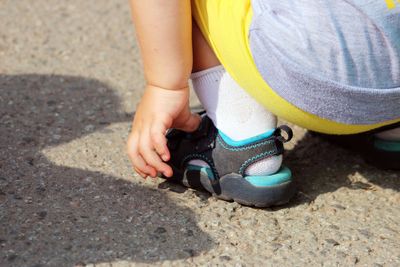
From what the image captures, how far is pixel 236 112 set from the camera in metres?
1.53

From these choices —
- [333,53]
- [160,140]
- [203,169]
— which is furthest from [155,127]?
[333,53]

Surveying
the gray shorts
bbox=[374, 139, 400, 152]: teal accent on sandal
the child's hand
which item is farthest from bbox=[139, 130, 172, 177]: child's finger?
bbox=[374, 139, 400, 152]: teal accent on sandal

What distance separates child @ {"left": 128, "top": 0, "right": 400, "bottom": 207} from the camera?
1355 mm

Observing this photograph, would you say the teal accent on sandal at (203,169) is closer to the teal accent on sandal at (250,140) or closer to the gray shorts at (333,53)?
the teal accent on sandal at (250,140)

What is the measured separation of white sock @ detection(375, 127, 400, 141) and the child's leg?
9.7 inches

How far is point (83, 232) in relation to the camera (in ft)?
4.60

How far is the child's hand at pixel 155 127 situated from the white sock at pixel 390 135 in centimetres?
42

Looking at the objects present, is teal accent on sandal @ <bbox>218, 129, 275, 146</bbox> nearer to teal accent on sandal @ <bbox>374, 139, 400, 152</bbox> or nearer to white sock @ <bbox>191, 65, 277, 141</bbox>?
white sock @ <bbox>191, 65, 277, 141</bbox>

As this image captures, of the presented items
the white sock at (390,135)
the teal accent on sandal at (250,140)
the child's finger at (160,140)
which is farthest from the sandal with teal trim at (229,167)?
the white sock at (390,135)

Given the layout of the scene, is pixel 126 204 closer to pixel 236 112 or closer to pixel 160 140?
pixel 160 140

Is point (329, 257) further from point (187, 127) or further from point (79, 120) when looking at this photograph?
point (79, 120)

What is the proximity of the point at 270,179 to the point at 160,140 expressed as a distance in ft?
0.74

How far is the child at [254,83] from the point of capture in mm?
1355

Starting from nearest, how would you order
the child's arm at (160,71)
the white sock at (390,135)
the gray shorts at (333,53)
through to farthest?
the gray shorts at (333,53) → the child's arm at (160,71) → the white sock at (390,135)
